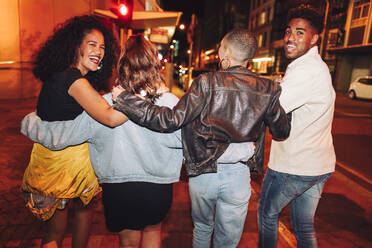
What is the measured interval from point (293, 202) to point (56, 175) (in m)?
1.85

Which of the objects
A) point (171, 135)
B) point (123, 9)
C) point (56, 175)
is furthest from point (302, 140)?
point (123, 9)

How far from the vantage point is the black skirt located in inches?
67.5

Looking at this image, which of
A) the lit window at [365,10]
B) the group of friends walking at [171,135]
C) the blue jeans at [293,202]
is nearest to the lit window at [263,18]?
the lit window at [365,10]

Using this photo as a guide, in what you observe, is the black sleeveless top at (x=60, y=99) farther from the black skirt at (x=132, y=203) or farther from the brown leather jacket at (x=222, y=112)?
the brown leather jacket at (x=222, y=112)

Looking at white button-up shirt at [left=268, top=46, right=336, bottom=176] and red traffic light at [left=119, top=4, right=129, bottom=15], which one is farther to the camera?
red traffic light at [left=119, top=4, right=129, bottom=15]

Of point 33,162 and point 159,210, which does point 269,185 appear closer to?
point 159,210

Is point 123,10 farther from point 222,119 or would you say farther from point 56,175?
point 222,119

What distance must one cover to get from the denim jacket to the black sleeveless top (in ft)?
0.16

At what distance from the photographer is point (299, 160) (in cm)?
191

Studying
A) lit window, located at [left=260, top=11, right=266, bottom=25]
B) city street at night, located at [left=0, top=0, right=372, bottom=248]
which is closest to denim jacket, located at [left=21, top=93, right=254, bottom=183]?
city street at night, located at [left=0, top=0, right=372, bottom=248]

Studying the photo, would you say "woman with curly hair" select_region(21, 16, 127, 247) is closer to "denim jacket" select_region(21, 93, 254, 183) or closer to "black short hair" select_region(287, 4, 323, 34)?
"denim jacket" select_region(21, 93, 254, 183)

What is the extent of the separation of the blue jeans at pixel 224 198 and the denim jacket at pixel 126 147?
0.13 m

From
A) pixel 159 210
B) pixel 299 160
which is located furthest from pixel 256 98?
pixel 159 210

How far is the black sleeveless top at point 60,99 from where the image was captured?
1.75 meters
